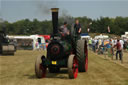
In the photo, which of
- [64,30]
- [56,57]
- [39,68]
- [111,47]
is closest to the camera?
[39,68]

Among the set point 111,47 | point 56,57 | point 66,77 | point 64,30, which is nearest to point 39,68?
point 56,57

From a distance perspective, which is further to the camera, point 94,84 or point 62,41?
point 62,41

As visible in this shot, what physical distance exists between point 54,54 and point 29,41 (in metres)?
34.3

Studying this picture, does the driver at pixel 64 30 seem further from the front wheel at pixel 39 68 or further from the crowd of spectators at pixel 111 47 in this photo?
the crowd of spectators at pixel 111 47

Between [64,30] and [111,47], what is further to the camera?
[111,47]

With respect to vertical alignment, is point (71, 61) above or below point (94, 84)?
above

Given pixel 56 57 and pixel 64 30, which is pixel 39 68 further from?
pixel 64 30

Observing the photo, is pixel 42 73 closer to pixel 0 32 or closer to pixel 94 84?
pixel 94 84

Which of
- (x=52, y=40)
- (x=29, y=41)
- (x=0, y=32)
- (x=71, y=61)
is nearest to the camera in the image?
(x=71, y=61)

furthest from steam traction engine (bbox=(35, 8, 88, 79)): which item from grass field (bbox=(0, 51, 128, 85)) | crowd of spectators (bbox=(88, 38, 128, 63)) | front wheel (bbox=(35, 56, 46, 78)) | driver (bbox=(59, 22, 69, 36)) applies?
crowd of spectators (bbox=(88, 38, 128, 63))

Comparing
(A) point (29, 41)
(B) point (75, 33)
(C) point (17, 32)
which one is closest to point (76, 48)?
(B) point (75, 33)

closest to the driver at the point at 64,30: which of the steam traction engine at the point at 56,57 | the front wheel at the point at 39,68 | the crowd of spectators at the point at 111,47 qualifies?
the steam traction engine at the point at 56,57

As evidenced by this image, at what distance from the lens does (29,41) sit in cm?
4362

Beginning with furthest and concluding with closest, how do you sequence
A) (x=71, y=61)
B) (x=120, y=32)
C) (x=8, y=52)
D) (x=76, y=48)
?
(x=120, y=32)
(x=8, y=52)
(x=76, y=48)
(x=71, y=61)
